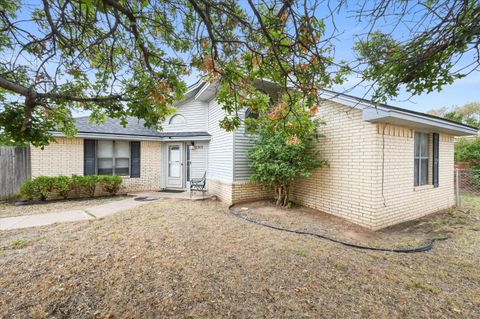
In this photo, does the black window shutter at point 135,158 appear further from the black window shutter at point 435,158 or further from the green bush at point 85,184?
the black window shutter at point 435,158

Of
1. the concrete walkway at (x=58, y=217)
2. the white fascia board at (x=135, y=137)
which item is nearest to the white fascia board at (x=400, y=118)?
the white fascia board at (x=135, y=137)

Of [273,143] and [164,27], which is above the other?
[164,27]

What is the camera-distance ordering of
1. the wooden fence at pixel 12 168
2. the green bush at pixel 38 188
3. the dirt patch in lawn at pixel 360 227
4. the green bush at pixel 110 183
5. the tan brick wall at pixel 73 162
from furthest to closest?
the green bush at pixel 110 183
the tan brick wall at pixel 73 162
the wooden fence at pixel 12 168
the green bush at pixel 38 188
the dirt patch in lawn at pixel 360 227

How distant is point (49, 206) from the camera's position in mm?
7133

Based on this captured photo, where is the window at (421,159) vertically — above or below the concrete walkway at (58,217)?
above

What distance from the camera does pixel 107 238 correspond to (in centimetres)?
429

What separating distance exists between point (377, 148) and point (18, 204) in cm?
1121

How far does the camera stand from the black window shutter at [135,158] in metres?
10.3

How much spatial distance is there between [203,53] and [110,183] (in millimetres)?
7755

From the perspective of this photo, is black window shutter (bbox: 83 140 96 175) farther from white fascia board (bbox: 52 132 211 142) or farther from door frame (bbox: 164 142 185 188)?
door frame (bbox: 164 142 185 188)

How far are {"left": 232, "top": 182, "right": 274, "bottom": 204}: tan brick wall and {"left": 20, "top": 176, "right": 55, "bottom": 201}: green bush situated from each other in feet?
21.9

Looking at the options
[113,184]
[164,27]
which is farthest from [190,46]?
[113,184]

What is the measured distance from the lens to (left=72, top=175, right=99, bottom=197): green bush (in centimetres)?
823

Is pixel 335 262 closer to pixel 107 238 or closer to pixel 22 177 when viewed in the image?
pixel 107 238
